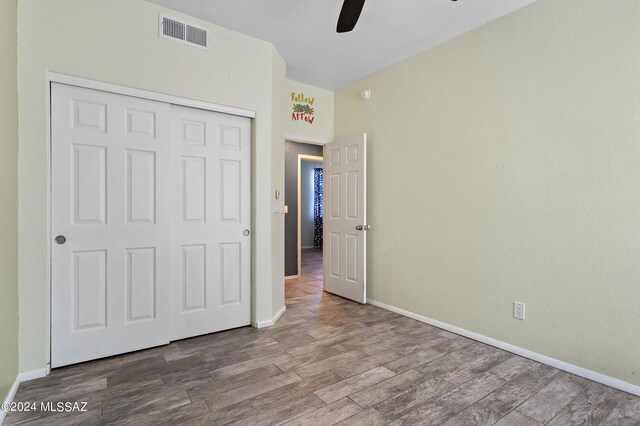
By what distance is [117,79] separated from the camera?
2.44m

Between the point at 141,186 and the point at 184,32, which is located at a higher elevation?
the point at 184,32

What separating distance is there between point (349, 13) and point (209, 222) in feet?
6.57

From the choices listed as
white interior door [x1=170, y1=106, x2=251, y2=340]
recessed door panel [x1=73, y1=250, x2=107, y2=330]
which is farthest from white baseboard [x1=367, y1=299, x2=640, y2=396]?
recessed door panel [x1=73, y1=250, x2=107, y2=330]

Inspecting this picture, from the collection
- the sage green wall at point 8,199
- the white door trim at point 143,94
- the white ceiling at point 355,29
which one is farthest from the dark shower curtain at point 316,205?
the sage green wall at point 8,199

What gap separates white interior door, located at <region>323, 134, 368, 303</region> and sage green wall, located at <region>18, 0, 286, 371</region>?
1.08 meters

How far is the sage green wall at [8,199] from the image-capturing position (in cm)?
181

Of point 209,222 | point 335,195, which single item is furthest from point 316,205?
point 209,222

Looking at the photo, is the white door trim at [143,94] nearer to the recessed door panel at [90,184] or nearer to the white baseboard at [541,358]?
the recessed door panel at [90,184]

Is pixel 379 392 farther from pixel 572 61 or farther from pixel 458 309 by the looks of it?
pixel 572 61

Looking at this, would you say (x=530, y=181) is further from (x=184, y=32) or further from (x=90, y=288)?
(x=90, y=288)

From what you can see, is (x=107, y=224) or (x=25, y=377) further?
(x=107, y=224)

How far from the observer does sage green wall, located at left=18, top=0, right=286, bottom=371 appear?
7.03 feet

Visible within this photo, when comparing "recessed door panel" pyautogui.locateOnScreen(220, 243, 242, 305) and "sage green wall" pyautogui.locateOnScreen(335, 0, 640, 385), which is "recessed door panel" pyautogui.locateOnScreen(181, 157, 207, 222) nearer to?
"recessed door panel" pyautogui.locateOnScreen(220, 243, 242, 305)

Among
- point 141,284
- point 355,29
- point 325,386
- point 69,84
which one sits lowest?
point 325,386
